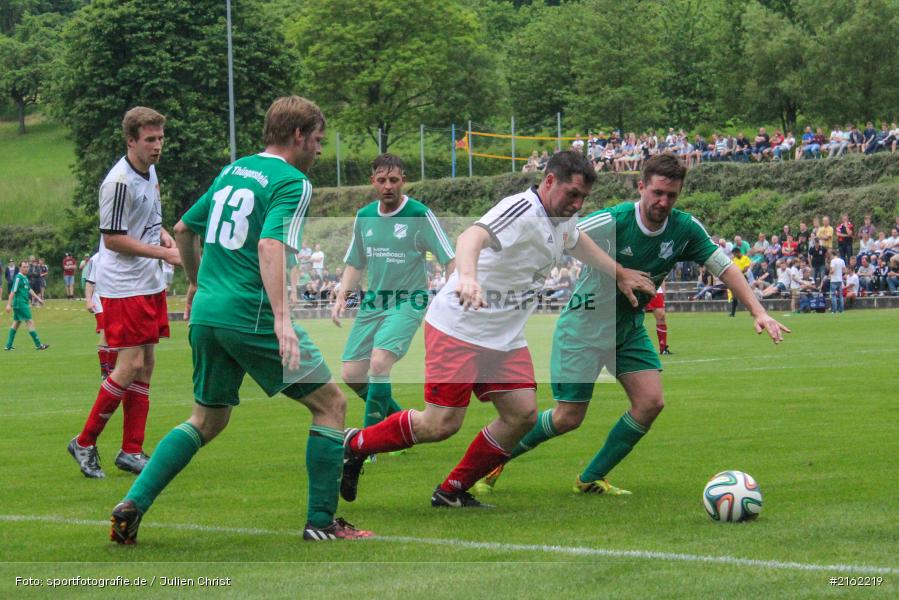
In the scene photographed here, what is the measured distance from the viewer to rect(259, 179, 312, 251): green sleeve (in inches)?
247

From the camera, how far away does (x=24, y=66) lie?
99.2 metres

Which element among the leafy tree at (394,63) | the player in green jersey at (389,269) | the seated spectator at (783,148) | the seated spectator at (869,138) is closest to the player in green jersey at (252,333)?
the player in green jersey at (389,269)

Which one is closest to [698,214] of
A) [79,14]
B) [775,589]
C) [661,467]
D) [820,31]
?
[820,31]

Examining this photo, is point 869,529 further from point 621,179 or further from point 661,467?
point 621,179

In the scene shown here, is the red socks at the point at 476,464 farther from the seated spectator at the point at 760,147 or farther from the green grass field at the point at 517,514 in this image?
the seated spectator at the point at 760,147

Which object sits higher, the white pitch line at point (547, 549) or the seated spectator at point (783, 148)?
the seated spectator at point (783, 148)

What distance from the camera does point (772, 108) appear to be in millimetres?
65375

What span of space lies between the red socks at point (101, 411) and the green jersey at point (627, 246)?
346 centimetres

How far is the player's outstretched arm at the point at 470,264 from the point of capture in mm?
6367

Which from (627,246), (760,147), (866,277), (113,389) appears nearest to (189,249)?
(113,389)

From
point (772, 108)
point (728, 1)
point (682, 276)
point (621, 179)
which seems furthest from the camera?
point (728, 1)

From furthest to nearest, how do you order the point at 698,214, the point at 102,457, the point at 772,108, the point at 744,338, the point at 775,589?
the point at 772,108 → the point at 698,214 → the point at 744,338 → the point at 102,457 → the point at 775,589

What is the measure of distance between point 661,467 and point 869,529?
8.96 feet

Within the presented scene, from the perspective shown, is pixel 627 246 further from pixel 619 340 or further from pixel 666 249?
pixel 619 340
